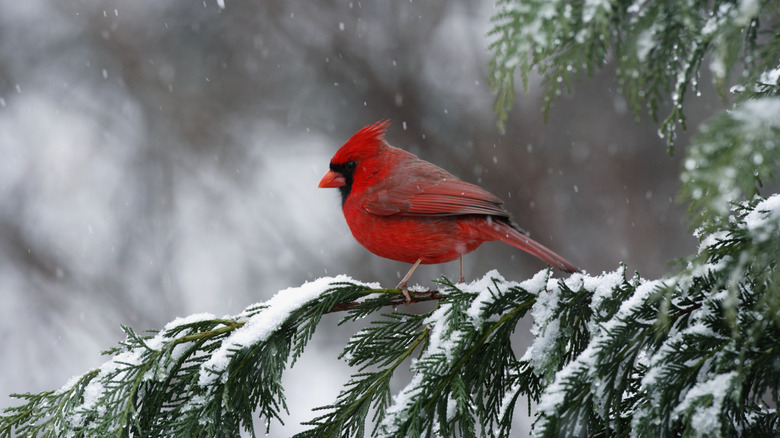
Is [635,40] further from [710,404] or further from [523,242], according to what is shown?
[523,242]

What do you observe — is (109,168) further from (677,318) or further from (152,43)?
(677,318)

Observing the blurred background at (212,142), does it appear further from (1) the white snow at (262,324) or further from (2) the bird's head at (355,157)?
(1) the white snow at (262,324)

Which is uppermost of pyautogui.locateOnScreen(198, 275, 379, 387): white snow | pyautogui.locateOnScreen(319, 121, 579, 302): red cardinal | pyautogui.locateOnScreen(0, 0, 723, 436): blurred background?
pyautogui.locateOnScreen(0, 0, 723, 436): blurred background

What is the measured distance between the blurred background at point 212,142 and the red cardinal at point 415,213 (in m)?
2.20

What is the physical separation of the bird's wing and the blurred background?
2295mm

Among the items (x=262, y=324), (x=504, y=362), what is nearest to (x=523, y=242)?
(x=504, y=362)

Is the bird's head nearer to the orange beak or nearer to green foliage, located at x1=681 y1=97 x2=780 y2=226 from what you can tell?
the orange beak

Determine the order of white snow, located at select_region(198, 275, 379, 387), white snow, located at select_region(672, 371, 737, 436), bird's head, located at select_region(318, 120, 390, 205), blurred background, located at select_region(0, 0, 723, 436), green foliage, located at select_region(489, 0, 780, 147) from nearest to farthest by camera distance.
→ green foliage, located at select_region(489, 0, 780, 147)
white snow, located at select_region(672, 371, 737, 436)
white snow, located at select_region(198, 275, 379, 387)
bird's head, located at select_region(318, 120, 390, 205)
blurred background, located at select_region(0, 0, 723, 436)

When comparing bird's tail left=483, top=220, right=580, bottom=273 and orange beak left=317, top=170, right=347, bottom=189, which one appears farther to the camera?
orange beak left=317, top=170, right=347, bottom=189

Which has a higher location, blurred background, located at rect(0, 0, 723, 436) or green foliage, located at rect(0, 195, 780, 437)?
blurred background, located at rect(0, 0, 723, 436)

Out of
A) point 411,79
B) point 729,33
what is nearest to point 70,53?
point 411,79

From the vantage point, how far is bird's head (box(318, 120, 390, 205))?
9.02 ft

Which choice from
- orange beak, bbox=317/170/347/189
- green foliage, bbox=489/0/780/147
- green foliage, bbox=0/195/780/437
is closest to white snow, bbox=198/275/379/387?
green foliage, bbox=0/195/780/437

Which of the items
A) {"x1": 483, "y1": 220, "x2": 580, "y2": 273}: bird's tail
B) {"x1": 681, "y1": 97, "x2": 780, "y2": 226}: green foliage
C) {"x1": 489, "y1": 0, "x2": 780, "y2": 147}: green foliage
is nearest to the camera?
{"x1": 681, "y1": 97, "x2": 780, "y2": 226}: green foliage
